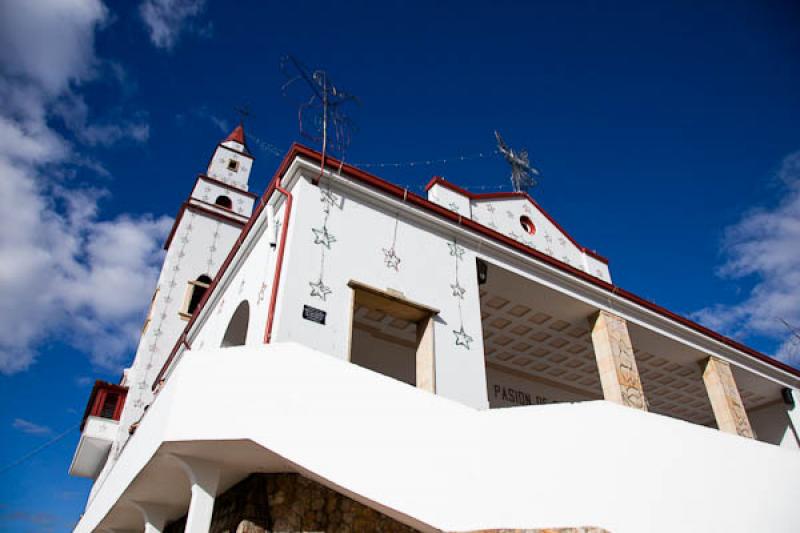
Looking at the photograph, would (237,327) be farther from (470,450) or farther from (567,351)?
(567,351)

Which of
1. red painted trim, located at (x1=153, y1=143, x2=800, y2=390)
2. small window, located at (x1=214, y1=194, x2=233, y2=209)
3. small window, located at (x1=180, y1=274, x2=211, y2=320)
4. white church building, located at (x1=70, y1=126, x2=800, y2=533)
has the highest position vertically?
small window, located at (x1=214, y1=194, x2=233, y2=209)

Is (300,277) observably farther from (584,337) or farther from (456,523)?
(584,337)

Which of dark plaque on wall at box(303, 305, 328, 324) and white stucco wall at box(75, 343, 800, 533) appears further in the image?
dark plaque on wall at box(303, 305, 328, 324)

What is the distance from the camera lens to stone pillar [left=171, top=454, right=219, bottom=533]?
178 inches

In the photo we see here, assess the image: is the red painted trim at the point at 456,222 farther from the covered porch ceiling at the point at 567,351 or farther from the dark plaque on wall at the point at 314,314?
the dark plaque on wall at the point at 314,314

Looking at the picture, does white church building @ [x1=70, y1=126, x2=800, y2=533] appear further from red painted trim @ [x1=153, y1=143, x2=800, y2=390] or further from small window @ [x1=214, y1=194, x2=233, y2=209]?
small window @ [x1=214, y1=194, x2=233, y2=209]

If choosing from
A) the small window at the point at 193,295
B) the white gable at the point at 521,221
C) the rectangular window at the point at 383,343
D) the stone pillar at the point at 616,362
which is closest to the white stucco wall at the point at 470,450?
the rectangular window at the point at 383,343

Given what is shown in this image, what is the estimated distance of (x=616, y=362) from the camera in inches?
372

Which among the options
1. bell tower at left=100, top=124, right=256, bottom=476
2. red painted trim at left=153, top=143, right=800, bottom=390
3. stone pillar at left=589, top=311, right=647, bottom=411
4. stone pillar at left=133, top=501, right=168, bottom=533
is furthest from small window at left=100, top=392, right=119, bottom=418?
stone pillar at left=589, top=311, right=647, bottom=411

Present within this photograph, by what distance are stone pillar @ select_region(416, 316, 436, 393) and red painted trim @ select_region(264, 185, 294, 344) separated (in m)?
2.15

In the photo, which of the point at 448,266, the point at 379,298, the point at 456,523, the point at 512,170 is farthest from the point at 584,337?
the point at 456,523

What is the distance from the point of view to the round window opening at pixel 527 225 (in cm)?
1059

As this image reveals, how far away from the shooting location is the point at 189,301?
14852 mm

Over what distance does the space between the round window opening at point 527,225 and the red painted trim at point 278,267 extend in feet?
16.9
